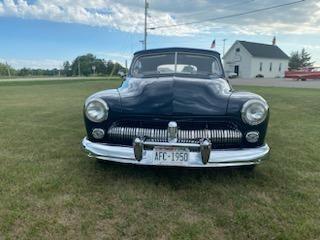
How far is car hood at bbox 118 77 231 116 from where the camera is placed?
9.78ft

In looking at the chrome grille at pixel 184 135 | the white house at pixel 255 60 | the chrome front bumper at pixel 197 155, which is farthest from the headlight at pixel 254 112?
the white house at pixel 255 60

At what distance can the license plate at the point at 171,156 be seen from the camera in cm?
280

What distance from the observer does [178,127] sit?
2979 mm

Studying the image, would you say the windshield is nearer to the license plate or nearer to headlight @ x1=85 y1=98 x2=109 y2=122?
headlight @ x1=85 y1=98 x2=109 y2=122

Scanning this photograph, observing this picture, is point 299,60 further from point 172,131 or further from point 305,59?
point 172,131

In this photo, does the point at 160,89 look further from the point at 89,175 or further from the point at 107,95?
the point at 89,175

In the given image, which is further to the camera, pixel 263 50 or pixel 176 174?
pixel 263 50

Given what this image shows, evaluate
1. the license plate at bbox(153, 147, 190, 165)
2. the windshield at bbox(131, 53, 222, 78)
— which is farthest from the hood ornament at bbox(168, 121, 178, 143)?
the windshield at bbox(131, 53, 222, 78)

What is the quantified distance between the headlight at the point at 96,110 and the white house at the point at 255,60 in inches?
1714

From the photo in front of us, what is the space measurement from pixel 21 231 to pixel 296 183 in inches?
110

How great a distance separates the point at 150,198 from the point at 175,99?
1.04 meters

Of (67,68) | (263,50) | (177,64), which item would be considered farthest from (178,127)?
(67,68)

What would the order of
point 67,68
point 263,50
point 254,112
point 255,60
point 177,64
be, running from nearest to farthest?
point 254,112 → point 177,64 → point 255,60 → point 263,50 → point 67,68

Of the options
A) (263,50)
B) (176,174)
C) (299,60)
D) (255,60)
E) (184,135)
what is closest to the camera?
(184,135)
